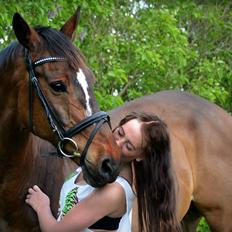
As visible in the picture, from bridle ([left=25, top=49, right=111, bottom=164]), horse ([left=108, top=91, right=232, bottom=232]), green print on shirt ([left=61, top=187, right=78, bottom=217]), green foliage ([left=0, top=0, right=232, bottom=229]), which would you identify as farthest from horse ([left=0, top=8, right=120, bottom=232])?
green foliage ([left=0, top=0, right=232, bottom=229])

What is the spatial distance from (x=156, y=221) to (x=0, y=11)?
2636 mm

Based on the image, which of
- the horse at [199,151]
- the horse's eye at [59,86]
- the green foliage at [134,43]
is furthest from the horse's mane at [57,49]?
the green foliage at [134,43]

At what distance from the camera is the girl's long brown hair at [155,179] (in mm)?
2730

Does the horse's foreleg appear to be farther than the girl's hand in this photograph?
Yes

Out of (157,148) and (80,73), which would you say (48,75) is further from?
(157,148)

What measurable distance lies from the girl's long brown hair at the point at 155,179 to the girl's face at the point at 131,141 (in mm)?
25

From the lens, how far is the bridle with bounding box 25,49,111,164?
2799 millimetres

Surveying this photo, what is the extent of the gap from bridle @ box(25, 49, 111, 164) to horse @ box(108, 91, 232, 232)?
1.74 meters

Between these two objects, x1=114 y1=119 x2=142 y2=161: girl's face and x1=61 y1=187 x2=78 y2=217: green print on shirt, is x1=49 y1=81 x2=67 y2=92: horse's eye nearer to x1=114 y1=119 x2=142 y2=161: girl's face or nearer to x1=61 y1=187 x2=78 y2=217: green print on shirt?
x1=114 y1=119 x2=142 y2=161: girl's face

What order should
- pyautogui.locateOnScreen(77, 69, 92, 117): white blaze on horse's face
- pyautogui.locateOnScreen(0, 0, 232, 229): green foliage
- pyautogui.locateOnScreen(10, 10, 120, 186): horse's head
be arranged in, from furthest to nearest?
pyautogui.locateOnScreen(0, 0, 232, 229): green foliage
pyautogui.locateOnScreen(77, 69, 92, 117): white blaze on horse's face
pyautogui.locateOnScreen(10, 10, 120, 186): horse's head

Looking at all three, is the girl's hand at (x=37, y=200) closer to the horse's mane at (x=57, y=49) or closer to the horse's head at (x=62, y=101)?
the horse's head at (x=62, y=101)

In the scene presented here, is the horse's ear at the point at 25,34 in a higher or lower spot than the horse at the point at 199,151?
higher

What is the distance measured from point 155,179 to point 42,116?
25.6 inches

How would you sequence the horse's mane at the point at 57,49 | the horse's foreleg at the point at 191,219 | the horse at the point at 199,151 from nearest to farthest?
the horse's mane at the point at 57,49, the horse at the point at 199,151, the horse's foreleg at the point at 191,219
